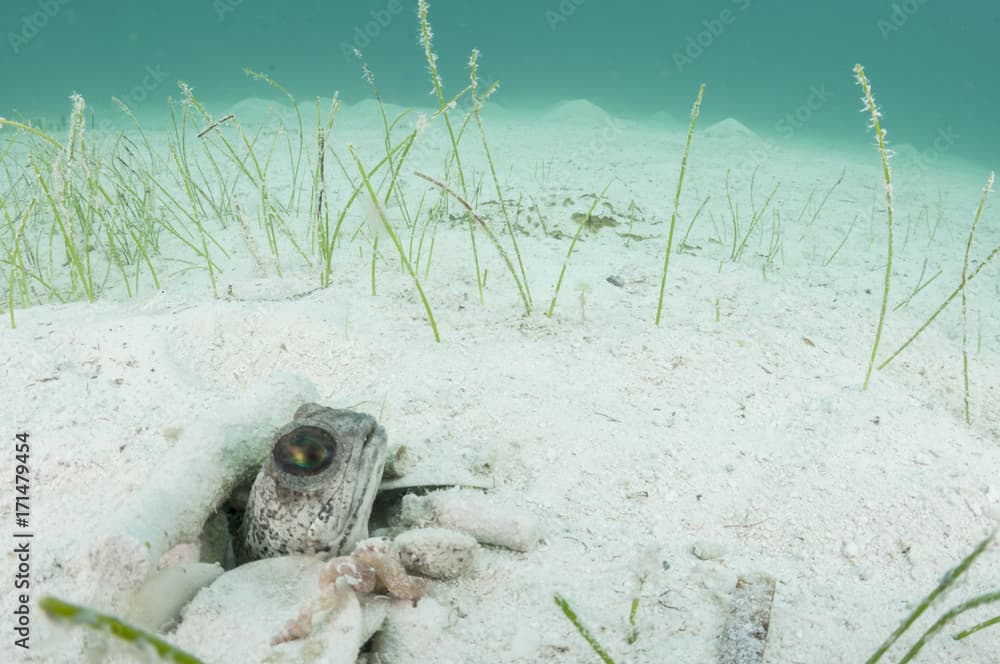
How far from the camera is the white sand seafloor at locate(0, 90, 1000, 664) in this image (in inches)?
59.4

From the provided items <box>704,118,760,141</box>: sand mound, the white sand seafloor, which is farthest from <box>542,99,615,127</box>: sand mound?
the white sand seafloor

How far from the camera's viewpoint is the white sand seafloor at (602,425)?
4.95 ft

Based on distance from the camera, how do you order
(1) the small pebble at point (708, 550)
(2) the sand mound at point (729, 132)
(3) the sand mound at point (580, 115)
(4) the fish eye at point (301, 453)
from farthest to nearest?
(3) the sand mound at point (580, 115), (2) the sand mound at point (729, 132), (1) the small pebble at point (708, 550), (4) the fish eye at point (301, 453)

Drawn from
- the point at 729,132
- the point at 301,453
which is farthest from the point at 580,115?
the point at 301,453

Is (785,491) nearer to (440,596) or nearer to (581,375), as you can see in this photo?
(581,375)

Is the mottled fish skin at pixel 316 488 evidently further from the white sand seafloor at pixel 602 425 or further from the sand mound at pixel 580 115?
the sand mound at pixel 580 115

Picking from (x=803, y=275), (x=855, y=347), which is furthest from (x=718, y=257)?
(x=855, y=347)

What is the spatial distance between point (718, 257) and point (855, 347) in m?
1.81

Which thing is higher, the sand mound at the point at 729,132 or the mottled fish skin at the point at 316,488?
the sand mound at the point at 729,132

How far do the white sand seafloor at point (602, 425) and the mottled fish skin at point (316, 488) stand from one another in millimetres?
308

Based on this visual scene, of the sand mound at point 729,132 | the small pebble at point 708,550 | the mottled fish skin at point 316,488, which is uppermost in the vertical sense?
the sand mound at point 729,132

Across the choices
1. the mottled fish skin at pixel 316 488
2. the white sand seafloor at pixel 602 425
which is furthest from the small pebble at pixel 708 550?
the mottled fish skin at pixel 316 488

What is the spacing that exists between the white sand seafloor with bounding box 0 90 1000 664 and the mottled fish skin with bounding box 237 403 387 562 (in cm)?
31

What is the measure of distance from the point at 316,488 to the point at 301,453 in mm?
92
